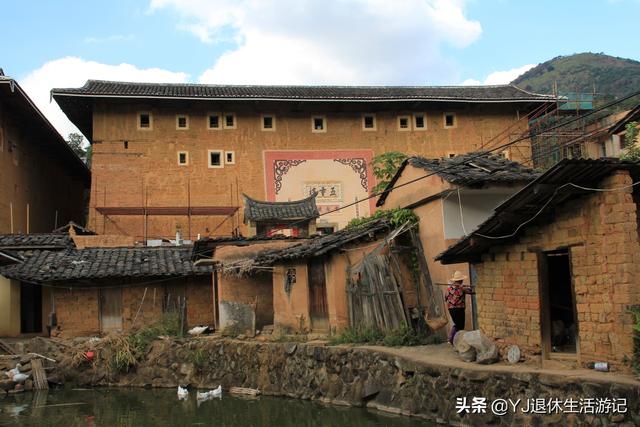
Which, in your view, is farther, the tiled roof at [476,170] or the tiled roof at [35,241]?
the tiled roof at [35,241]

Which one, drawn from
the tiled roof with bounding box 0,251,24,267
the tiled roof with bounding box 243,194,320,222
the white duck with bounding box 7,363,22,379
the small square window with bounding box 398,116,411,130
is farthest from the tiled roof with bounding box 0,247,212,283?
the small square window with bounding box 398,116,411,130

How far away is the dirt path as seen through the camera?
743 centimetres

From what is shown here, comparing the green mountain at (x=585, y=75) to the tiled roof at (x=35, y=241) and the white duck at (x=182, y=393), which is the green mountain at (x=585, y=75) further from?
the white duck at (x=182, y=393)

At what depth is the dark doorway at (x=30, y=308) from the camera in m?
19.3

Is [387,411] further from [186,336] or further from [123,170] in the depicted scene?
[123,170]

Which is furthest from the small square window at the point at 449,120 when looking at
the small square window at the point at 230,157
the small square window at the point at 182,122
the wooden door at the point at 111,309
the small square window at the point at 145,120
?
the wooden door at the point at 111,309

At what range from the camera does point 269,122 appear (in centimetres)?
2866

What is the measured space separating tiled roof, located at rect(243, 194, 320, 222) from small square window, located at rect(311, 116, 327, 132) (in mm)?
6682

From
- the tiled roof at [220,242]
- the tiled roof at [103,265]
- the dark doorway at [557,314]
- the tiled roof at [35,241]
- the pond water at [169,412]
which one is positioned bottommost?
the pond water at [169,412]

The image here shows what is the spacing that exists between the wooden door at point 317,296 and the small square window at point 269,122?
14.5 meters

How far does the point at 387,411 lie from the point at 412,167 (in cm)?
539

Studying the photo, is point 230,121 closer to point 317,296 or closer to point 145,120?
point 145,120

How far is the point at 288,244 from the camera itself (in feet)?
59.3

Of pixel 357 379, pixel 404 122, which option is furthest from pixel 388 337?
pixel 404 122
